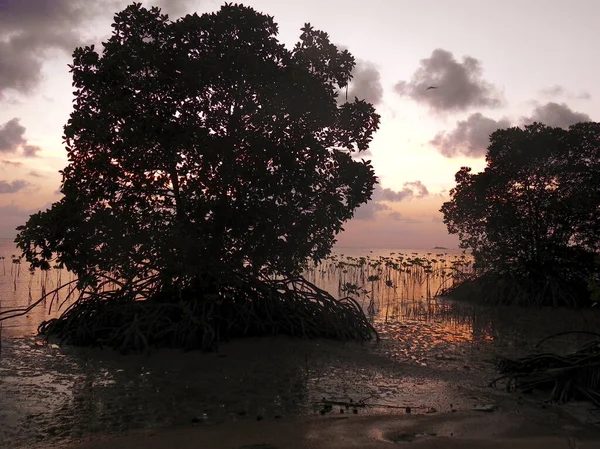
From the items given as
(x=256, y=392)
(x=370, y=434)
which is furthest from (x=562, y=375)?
(x=256, y=392)

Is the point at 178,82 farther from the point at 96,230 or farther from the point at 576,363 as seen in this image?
→ the point at 576,363

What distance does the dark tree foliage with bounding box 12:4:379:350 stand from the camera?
9.33 m

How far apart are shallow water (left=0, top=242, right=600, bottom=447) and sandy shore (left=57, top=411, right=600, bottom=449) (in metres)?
0.36

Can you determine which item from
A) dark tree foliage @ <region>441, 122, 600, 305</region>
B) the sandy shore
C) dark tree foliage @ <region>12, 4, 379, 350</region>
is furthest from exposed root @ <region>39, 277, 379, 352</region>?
dark tree foliage @ <region>441, 122, 600, 305</region>

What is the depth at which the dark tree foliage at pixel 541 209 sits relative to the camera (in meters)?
17.0

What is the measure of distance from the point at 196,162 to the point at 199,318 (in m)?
3.09

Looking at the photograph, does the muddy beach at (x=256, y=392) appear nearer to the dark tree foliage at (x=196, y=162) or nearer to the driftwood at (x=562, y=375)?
the driftwood at (x=562, y=375)

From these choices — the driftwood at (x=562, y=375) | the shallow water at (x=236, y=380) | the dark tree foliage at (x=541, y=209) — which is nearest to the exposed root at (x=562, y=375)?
the driftwood at (x=562, y=375)

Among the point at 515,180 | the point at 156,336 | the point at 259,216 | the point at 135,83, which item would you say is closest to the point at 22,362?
the point at 156,336

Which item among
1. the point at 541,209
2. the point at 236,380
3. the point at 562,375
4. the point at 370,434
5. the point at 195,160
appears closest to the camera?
the point at 370,434

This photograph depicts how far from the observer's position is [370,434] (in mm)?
5086

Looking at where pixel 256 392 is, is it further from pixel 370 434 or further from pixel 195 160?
pixel 195 160

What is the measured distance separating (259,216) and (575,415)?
6.08 m

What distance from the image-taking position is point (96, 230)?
9.61 metres
